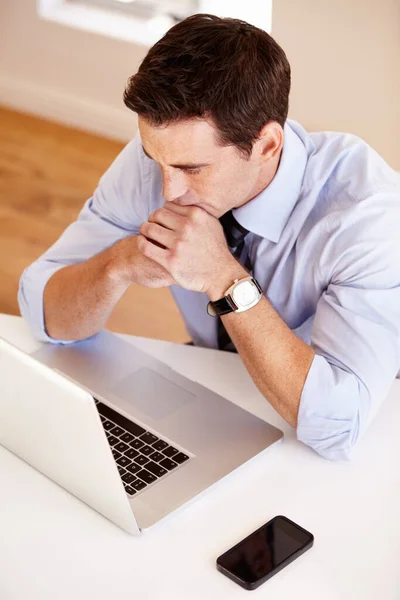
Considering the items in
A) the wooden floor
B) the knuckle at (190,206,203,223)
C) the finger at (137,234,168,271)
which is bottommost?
the wooden floor

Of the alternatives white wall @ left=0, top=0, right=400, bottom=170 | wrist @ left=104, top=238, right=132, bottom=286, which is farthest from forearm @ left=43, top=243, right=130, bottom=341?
white wall @ left=0, top=0, right=400, bottom=170

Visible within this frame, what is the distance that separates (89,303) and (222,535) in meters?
0.58

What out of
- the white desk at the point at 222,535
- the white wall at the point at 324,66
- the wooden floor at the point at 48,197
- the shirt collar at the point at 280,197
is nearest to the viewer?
the white desk at the point at 222,535

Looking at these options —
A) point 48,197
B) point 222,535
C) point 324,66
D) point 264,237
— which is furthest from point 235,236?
point 48,197

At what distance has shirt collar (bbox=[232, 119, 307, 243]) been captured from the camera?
1636 mm

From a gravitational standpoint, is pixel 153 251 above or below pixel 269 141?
below

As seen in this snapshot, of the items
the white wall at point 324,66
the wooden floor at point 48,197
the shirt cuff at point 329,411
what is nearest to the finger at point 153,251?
the shirt cuff at point 329,411

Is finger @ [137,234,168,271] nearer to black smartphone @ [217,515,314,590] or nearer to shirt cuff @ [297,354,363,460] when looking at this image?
shirt cuff @ [297,354,363,460]

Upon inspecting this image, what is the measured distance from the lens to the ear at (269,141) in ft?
5.11

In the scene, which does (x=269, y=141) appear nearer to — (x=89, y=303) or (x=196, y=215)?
A: (x=196, y=215)

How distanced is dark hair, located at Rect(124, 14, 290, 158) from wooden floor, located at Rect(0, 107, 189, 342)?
1644mm

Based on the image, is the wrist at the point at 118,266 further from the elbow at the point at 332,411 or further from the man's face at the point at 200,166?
the elbow at the point at 332,411

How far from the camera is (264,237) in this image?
167 centimetres

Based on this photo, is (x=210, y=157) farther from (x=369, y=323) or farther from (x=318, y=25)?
(x=318, y=25)
